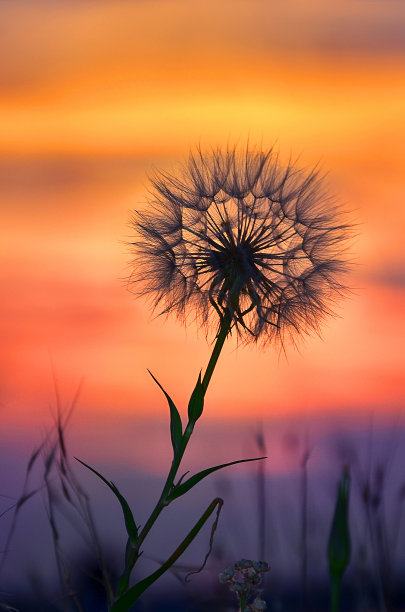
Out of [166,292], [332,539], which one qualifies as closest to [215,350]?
[166,292]

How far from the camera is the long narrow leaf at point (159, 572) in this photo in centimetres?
383

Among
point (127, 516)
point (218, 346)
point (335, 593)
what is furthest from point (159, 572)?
point (335, 593)

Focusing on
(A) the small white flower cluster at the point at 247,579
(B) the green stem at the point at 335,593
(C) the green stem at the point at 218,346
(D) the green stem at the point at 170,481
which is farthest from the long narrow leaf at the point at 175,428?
(B) the green stem at the point at 335,593

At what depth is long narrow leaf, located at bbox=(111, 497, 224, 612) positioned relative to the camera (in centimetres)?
383

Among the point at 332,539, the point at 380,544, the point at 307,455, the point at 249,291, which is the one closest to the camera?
the point at 332,539

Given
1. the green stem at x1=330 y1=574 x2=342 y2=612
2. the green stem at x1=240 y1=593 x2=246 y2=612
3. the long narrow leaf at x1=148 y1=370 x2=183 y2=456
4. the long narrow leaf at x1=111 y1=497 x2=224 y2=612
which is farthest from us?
the long narrow leaf at x1=148 y1=370 x2=183 y2=456

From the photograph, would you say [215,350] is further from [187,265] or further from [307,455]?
[187,265]

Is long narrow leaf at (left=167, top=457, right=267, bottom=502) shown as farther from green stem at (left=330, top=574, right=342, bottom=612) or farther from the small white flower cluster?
green stem at (left=330, top=574, right=342, bottom=612)

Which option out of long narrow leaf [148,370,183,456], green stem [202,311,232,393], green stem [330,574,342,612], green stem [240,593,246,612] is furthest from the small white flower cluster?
green stem [330,574,342,612]

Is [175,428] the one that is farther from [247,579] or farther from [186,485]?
[247,579]

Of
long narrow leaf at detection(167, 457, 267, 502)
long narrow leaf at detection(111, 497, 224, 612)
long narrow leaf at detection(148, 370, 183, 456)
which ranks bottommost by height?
long narrow leaf at detection(111, 497, 224, 612)

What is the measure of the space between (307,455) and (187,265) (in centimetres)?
175

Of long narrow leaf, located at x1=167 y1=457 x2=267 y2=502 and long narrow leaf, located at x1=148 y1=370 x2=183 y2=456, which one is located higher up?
long narrow leaf, located at x1=148 y1=370 x2=183 y2=456

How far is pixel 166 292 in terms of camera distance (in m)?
5.23
